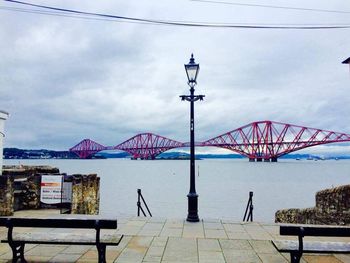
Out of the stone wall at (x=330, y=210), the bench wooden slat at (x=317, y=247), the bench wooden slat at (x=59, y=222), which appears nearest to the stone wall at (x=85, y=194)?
the bench wooden slat at (x=59, y=222)

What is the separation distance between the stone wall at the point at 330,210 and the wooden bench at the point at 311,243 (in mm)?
4495

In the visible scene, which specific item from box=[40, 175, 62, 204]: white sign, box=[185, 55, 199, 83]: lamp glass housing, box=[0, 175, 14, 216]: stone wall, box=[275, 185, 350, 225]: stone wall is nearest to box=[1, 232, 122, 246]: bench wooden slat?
box=[0, 175, 14, 216]: stone wall

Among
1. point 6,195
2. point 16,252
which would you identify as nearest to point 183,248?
point 16,252

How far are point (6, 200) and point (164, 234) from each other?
4.63 meters

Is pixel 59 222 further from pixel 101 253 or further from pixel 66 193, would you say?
pixel 66 193

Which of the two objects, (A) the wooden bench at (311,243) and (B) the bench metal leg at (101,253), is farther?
(B) the bench metal leg at (101,253)

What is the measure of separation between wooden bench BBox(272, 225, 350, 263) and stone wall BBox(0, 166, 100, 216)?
7.20 meters

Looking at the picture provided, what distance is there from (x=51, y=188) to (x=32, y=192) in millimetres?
602

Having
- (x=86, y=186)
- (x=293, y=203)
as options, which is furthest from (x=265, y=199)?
(x=86, y=186)

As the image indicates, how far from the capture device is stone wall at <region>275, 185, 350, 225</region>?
8836mm

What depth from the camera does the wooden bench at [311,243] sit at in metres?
4.64

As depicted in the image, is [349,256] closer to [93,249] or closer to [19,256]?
[93,249]

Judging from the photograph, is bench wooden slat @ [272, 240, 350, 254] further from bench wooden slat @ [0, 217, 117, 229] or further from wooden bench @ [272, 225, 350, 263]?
bench wooden slat @ [0, 217, 117, 229]

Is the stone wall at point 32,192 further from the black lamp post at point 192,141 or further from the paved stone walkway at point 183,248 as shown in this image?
the black lamp post at point 192,141
